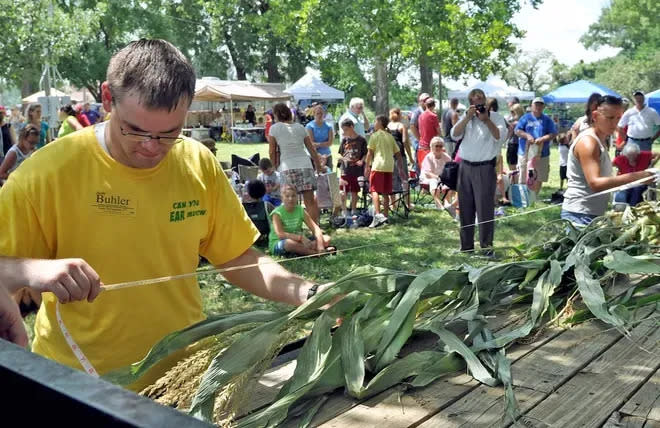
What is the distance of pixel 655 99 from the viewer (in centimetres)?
1902

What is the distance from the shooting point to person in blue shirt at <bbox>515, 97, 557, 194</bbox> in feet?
40.2

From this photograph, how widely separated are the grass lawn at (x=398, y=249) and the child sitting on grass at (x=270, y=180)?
993 mm

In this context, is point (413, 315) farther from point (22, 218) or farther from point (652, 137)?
point (652, 137)

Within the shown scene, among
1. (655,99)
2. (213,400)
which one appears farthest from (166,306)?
(655,99)

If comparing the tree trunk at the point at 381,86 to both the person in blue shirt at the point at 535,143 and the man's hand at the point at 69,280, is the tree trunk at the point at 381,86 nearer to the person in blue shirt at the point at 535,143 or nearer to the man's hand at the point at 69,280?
the person in blue shirt at the point at 535,143

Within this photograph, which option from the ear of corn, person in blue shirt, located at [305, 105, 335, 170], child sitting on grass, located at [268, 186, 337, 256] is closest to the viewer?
the ear of corn

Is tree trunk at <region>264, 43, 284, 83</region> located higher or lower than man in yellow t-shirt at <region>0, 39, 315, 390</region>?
higher

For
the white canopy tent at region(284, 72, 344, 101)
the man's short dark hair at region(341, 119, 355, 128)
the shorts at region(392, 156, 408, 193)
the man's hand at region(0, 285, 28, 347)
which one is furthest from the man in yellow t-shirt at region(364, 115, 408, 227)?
the white canopy tent at region(284, 72, 344, 101)

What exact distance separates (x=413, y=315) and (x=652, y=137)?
12.7 meters

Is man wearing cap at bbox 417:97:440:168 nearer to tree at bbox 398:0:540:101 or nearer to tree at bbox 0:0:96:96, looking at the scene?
tree at bbox 398:0:540:101

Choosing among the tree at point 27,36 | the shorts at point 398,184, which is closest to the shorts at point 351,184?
the shorts at point 398,184

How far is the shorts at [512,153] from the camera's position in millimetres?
13914

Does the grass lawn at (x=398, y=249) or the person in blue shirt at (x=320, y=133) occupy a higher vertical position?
the person in blue shirt at (x=320, y=133)

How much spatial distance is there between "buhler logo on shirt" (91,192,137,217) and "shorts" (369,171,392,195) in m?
8.64
